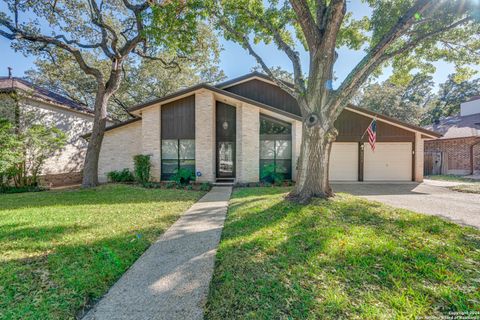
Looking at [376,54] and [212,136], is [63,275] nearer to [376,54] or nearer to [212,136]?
[376,54]

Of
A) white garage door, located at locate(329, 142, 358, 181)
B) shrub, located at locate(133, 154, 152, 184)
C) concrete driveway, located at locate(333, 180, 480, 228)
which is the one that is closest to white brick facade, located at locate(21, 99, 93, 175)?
shrub, located at locate(133, 154, 152, 184)

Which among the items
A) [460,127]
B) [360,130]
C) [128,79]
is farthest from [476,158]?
[128,79]

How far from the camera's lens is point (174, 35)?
7.72m

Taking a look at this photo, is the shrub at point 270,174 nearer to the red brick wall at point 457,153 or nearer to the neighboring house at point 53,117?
the neighboring house at point 53,117

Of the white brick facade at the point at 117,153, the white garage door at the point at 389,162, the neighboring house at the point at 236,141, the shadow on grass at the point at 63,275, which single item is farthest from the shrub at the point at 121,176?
the white garage door at the point at 389,162

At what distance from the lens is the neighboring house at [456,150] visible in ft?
52.4

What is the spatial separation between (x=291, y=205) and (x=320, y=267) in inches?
120

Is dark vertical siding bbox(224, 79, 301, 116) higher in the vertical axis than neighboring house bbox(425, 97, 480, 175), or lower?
higher

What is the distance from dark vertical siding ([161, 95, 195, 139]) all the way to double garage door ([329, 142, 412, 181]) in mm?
8848

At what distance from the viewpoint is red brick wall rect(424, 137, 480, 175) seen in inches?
628

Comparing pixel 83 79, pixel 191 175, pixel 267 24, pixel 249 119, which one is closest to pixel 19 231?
pixel 191 175

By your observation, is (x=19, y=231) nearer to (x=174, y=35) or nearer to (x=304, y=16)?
(x=174, y=35)

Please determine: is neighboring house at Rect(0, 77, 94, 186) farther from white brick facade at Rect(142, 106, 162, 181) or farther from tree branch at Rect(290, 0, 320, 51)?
tree branch at Rect(290, 0, 320, 51)

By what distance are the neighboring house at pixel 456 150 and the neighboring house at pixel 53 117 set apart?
1044 inches
